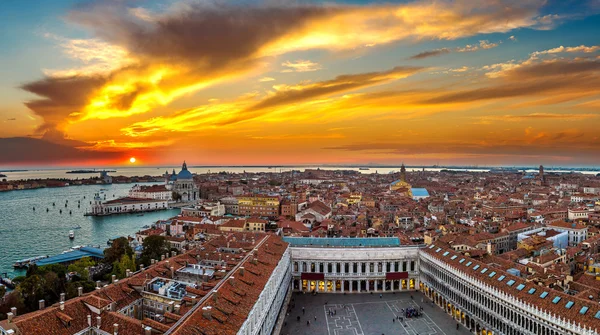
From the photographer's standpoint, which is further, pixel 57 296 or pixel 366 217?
pixel 366 217

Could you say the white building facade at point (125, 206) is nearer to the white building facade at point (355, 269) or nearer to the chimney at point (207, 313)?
the white building facade at point (355, 269)

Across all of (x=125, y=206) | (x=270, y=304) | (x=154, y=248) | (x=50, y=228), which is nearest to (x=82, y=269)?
(x=154, y=248)

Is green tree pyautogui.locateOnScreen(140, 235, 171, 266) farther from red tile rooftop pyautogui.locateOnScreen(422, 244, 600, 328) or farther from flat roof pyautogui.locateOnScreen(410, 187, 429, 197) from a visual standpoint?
flat roof pyautogui.locateOnScreen(410, 187, 429, 197)

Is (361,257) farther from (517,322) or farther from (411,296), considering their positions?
(517,322)

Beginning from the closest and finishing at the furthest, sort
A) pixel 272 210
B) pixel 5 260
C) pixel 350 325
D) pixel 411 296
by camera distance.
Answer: pixel 350 325
pixel 411 296
pixel 5 260
pixel 272 210

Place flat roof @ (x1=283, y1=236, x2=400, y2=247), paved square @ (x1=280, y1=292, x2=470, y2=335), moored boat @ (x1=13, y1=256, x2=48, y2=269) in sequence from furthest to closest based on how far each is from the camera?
moored boat @ (x1=13, y1=256, x2=48, y2=269), flat roof @ (x1=283, y1=236, x2=400, y2=247), paved square @ (x1=280, y1=292, x2=470, y2=335)

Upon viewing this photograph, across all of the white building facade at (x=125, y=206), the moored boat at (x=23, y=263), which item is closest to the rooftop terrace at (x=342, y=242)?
the moored boat at (x=23, y=263)

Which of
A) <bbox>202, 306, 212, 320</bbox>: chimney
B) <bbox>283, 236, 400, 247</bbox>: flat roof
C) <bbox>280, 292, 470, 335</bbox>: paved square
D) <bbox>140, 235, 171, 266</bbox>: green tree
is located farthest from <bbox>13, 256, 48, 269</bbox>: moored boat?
<bbox>202, 306, 212, 320</bbox>: chimney

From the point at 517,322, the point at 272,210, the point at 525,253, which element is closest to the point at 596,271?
the point at 525,253
